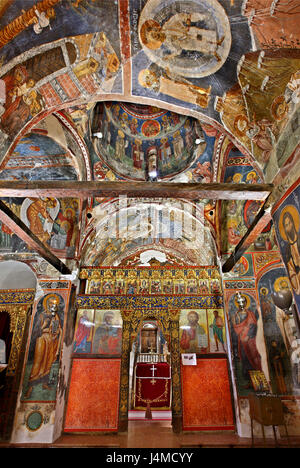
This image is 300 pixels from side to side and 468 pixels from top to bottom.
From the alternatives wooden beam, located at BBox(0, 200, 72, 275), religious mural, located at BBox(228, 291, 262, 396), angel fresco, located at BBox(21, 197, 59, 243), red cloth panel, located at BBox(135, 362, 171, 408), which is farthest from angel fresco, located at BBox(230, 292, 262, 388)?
angel fresco, located at BBox(21, 197, 59, 243)

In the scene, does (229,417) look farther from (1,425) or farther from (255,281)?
(1,425)

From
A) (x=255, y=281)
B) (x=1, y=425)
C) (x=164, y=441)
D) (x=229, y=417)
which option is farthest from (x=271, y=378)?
(x=1, y=425)

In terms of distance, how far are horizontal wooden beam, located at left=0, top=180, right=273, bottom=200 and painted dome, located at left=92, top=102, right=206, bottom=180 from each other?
4159 millimetres

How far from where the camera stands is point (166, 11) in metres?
4.92

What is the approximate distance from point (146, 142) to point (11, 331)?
8230mm

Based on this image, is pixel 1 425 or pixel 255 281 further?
pixel 255 281

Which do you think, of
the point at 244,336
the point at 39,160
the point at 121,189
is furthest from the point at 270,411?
the point at 39,160

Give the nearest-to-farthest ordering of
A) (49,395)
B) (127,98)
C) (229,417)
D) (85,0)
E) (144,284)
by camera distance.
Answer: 1. (85,0)
2. (127,98)
3. (49,395)
4. (229,417)
5. (144,284)

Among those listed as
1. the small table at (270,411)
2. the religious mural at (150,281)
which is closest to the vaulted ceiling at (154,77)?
the religious mural at (150,281)

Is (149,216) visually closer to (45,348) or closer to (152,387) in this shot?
(45,348)

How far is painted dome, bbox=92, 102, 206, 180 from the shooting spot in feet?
31.7

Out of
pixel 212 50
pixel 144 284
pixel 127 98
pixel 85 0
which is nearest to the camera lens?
pixel 85 0

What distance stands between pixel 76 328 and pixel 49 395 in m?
2.21

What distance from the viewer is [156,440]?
7.42 metres
